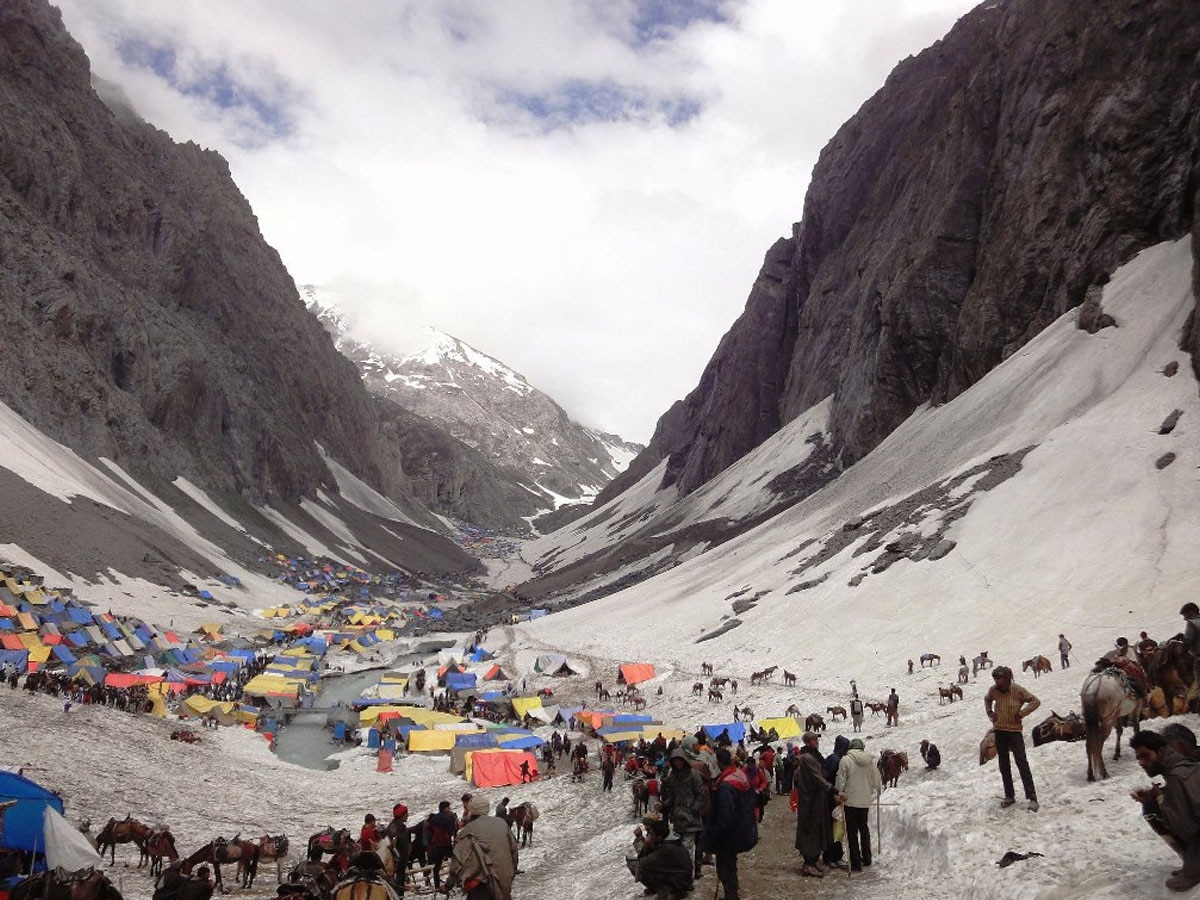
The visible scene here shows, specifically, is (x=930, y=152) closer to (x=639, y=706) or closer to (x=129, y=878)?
(x=639, y=706)

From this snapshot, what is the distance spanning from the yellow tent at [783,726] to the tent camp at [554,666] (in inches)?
967

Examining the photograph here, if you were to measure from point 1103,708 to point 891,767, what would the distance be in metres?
5.98

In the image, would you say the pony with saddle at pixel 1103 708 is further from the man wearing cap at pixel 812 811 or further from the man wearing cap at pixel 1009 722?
the man wearing cap at pixel 812 811

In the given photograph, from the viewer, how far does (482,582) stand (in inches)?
5832

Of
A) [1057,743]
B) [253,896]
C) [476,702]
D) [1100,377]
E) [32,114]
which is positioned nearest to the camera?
[1057,743]

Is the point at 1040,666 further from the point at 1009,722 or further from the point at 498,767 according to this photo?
the point at 498,767

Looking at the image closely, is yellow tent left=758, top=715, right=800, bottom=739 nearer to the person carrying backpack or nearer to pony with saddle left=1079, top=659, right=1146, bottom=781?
the person carrying backpack

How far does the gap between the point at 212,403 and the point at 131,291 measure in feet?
66.8

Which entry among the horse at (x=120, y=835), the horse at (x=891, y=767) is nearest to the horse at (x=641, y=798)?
the horse at (x=891, y=767)

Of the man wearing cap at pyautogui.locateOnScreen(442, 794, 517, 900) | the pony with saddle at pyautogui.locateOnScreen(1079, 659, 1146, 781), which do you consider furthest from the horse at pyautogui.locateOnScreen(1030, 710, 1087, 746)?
the man wearing cap at pyautogui.locateOnScreen(442, 794, 517, 900)

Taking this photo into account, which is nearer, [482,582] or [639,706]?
[639,706]

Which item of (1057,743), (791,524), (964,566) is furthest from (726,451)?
(1057,743)

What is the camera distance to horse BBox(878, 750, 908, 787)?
15609 mm

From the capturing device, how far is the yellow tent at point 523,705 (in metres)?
42.5
